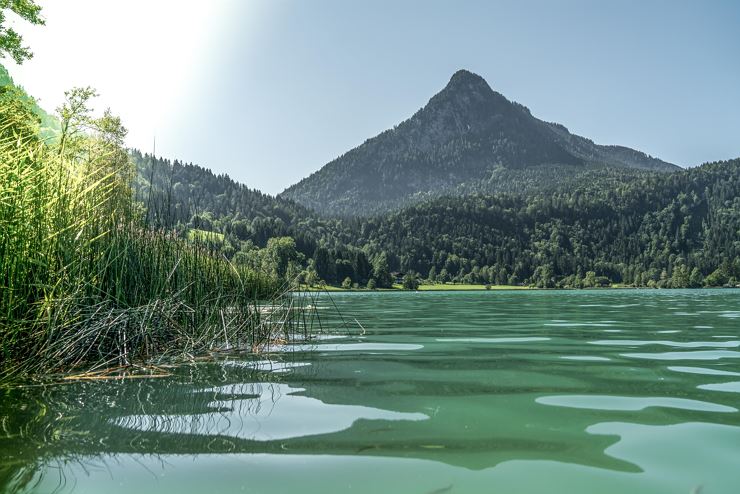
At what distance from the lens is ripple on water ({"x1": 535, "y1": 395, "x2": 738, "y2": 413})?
4.37 m

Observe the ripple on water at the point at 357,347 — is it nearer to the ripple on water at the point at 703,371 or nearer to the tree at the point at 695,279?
the ripple on water at the point at 703,371

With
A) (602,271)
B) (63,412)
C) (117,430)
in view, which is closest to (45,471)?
(117,430)

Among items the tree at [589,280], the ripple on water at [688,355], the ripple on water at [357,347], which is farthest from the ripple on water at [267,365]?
the tree at [589,280]

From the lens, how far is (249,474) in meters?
2.86

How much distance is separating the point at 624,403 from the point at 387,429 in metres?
2.31

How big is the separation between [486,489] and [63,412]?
137 inches

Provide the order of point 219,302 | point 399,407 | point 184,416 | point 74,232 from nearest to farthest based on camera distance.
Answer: point 184,416, point 399,407, point 74,232, point 219,302

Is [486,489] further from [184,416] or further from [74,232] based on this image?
[74,232]

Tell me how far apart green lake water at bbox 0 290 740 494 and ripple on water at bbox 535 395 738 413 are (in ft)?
0.06

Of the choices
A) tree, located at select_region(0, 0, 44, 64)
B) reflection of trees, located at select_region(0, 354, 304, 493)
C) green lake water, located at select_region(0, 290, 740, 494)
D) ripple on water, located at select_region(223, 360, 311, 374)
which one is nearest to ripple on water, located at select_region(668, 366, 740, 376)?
green lake water, located at select_region(0, 290, 740, 494)

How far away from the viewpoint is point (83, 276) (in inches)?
253

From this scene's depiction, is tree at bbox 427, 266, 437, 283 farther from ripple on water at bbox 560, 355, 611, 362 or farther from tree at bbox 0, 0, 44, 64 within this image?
ripple on water at bbox 560, 355, 611, 362

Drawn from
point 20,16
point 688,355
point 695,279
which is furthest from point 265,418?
point 695,279

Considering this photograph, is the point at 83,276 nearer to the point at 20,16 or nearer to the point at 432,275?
the point at 20,16
